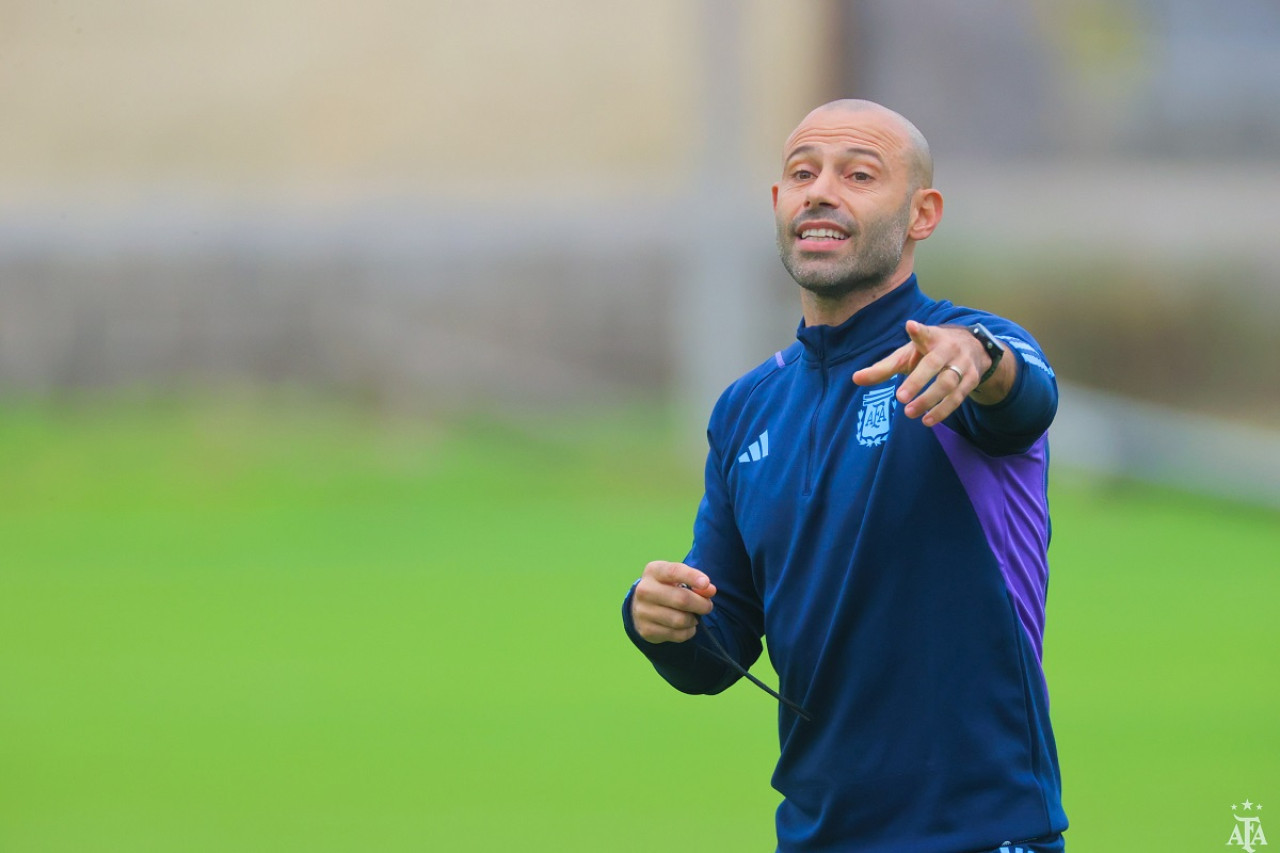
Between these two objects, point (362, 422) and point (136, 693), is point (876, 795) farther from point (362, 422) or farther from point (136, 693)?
point (362, 422)

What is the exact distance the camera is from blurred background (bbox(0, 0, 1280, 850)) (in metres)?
13.7

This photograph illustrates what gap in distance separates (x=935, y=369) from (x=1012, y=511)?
16.5 inches

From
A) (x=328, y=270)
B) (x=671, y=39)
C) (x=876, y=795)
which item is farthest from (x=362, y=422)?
(x=876, y=795)

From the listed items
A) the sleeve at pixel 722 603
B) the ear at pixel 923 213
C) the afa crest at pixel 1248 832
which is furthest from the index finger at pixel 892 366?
the afa crest at pixel 1248 832

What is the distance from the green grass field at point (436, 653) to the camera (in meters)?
6.36

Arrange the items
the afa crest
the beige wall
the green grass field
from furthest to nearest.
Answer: the beige wall → the green grass field → the afa crest

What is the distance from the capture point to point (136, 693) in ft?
27.6

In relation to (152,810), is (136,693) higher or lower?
higher

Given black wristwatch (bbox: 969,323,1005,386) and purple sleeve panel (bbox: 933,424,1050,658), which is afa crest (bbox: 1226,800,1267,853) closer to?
purple sleeve panel (bbox: 933,424,1050,658)

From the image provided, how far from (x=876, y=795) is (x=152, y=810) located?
15.7 ft

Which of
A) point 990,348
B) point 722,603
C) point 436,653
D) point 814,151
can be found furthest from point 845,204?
point 436,653

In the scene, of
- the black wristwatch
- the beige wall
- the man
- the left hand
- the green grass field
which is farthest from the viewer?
the beige wall

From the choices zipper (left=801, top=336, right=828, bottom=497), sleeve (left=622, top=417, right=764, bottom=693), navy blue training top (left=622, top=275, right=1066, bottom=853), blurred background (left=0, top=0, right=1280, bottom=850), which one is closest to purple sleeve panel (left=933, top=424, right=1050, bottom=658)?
navy blue training top (left=622, top=275, right=1066, bottom=853)

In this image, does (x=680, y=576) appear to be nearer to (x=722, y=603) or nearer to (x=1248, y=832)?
(x=722, y=603)
